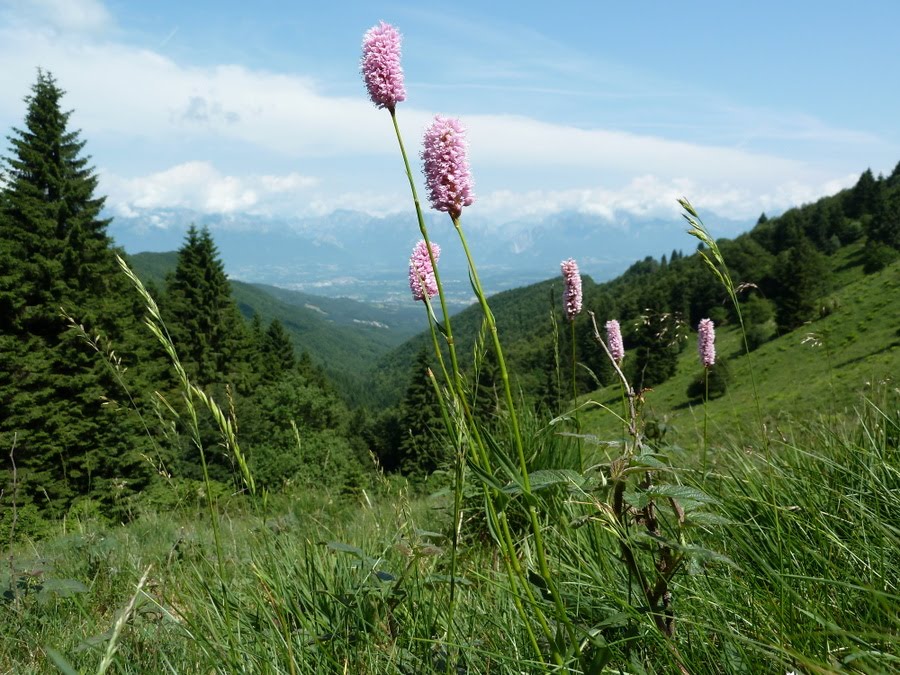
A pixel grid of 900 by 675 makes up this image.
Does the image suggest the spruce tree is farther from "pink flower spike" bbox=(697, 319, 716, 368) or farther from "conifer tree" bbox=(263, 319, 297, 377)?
"conifer tree" bbox=(263, 319, 297, 377)

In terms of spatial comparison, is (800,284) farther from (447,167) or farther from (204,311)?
(447,167)

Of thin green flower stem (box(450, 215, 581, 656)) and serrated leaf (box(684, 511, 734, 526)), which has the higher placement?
thin green flower stem (box(450, 215, 581, 656))

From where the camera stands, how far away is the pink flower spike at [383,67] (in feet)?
6.16

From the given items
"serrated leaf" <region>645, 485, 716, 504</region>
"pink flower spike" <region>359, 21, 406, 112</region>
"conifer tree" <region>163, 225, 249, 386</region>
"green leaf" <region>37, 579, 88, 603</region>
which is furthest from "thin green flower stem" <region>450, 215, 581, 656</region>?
"conifer tree" <region>163, 225, 249, 386</region>

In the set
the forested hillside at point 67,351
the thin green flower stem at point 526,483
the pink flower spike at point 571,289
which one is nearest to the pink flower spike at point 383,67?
the thin green flower stem at point 526,483

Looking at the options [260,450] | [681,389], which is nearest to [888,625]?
[260,450]

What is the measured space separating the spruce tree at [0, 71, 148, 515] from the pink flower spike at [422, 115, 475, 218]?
2186 cm

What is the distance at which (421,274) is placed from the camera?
2.08m

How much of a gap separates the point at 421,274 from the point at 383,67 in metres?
0.68

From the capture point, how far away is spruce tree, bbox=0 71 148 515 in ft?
75.3

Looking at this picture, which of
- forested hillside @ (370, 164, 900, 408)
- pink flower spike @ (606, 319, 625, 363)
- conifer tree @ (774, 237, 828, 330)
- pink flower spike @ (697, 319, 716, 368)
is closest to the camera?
pink flower spike @ (606, 319, 625, 363)

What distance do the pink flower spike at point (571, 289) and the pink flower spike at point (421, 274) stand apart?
Answer: 1.61 meters

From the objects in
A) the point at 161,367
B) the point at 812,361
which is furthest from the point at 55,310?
the point at 812,361

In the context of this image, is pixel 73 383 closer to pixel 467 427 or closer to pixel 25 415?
pixel 25 415
